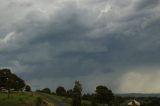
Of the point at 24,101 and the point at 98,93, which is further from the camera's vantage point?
the point at 98,93

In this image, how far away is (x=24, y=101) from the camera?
148 metres

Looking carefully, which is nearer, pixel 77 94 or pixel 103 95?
pixel 77 94

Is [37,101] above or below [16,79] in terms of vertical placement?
below

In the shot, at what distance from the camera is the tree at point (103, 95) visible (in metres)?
179

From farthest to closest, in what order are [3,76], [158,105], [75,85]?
[3,76]
[158,105]
[75,85]

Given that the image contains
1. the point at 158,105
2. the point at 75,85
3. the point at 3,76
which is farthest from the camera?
the point at 3,76

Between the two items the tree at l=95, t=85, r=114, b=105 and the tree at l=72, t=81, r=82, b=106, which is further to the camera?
the tree at l=95, t=85, r=114, b=105

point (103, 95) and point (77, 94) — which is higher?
point (103, 95)

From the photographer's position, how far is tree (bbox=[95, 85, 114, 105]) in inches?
7042

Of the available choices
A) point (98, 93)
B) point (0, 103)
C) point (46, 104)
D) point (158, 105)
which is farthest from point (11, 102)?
point (158, 105)

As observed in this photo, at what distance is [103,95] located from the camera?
179 m

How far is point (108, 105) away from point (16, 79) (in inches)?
1970

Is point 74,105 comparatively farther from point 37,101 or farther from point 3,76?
point 3,76

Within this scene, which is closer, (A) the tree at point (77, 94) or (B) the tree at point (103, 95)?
(A) the tree at point (77, 94)
